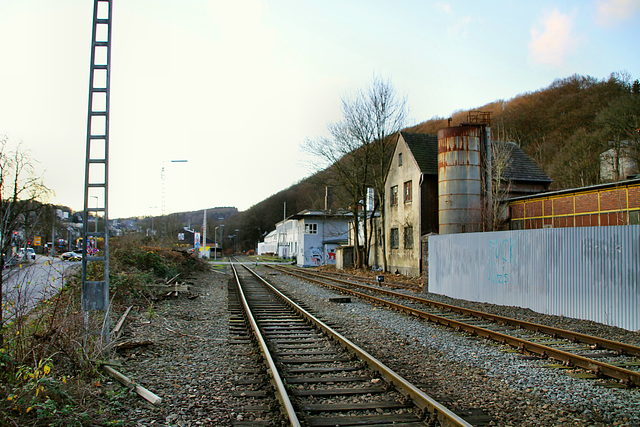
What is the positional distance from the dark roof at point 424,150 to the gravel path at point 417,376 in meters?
17.1

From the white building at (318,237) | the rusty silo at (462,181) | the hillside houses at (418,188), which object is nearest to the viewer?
the rusty silo at (462,181)

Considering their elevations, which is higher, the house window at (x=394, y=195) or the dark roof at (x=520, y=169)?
the dark roof at (x=520, y=169)

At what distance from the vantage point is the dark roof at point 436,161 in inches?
1070

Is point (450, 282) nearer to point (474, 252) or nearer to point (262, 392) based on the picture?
point (474, 252)

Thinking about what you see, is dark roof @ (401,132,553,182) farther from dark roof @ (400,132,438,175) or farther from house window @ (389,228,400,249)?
house window @ (389,228,400,249)

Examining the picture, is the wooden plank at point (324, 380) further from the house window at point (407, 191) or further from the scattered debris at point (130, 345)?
the house window at point (407, 191)

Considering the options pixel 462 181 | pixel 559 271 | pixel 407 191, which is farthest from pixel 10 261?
pixel 407 191

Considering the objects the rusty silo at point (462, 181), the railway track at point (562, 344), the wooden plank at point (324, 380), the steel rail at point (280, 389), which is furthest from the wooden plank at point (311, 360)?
the rusty silo at point (462, 181)

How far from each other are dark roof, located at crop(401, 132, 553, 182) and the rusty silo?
274cm

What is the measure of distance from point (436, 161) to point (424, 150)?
4.27ft

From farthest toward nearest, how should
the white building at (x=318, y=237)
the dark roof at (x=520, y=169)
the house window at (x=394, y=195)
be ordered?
the white building at (x=318, y=237) < the house window at (x=394, y=195) < the dark roof at (x=520, y=169)

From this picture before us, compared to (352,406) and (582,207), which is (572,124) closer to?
(582,207)

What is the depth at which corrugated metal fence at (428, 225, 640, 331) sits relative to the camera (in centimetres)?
941

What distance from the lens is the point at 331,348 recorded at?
Result: 26.1 ft
